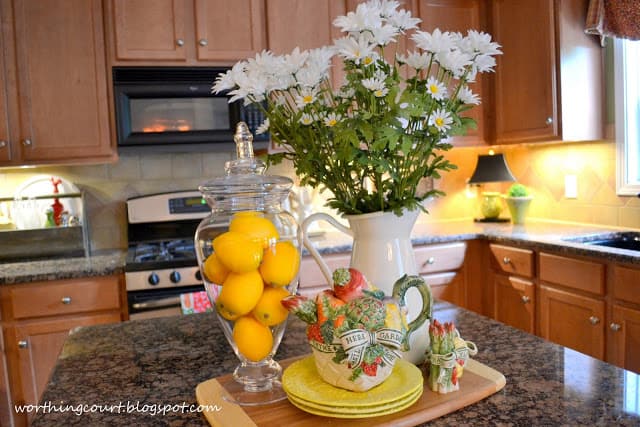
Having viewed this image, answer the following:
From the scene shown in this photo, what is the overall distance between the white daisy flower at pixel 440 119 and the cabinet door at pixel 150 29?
7.08 feet

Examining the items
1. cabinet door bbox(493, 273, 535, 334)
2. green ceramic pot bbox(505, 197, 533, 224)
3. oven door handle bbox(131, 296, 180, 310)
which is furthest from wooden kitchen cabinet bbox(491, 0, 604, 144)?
oven door handle bbox(131, 296, 180, 310)

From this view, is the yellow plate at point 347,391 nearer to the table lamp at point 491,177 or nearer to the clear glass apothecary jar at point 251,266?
the clear glass apothecary jar at point 251,266

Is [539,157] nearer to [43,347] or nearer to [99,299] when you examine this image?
[99,299]

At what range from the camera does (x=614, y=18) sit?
8.11ft

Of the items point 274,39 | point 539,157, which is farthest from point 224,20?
point 539,157

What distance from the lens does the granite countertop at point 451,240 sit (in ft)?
7.36

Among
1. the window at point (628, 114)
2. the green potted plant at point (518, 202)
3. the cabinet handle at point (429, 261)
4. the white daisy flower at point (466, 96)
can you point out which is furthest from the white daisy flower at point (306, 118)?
the green potted plant at point (518, 202)

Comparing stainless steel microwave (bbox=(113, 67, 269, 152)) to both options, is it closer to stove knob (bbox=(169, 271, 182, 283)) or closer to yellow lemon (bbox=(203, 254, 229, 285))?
stove knob (bbox=(169, 271, 182, 283))

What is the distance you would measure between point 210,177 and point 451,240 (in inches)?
54.2

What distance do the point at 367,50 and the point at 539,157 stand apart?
2.64 meters

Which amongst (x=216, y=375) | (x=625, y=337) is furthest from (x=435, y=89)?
(x=625, y=337)

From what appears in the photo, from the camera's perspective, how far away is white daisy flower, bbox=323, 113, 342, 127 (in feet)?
2.76

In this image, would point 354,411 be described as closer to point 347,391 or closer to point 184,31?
point 347,391

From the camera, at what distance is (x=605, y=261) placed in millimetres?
2104
